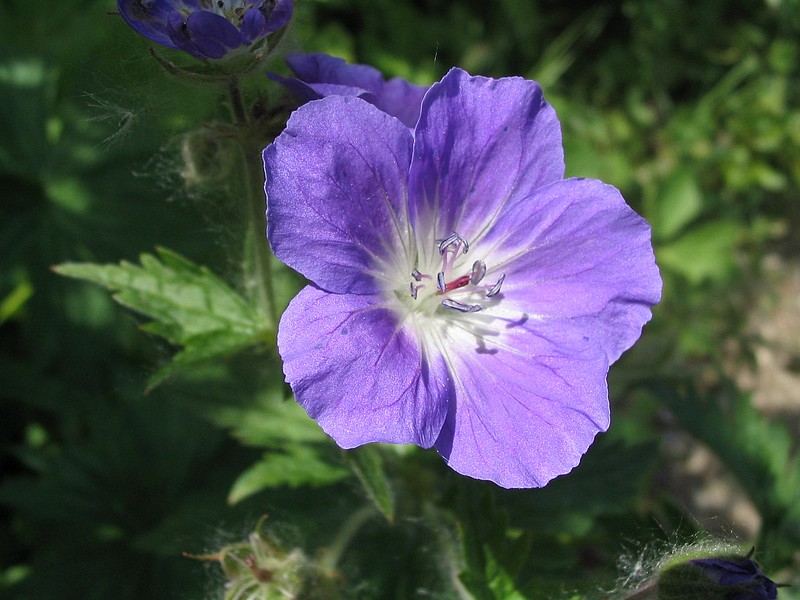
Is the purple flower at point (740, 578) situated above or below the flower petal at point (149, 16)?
below

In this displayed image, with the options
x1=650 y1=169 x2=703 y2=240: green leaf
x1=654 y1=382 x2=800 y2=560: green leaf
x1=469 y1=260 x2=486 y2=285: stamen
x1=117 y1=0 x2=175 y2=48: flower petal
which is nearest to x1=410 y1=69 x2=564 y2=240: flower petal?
x1=469 y1=260 x2=486 y2=285: stamen

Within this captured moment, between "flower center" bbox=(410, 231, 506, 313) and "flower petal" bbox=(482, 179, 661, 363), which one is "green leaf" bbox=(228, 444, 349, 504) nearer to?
"flower center" bbox=(410, 231, 506, 313)

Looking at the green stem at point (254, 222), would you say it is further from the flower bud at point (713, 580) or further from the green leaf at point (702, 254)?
the green leaf at point (702, 254)

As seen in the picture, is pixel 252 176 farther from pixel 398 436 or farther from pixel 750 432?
pixel 750 432

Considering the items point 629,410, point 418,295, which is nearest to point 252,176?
point 418,295

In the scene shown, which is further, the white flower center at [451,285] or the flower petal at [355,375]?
the white flower center at [451,285]

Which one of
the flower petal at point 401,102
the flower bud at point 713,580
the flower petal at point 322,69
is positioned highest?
the flower petal at point 322,69

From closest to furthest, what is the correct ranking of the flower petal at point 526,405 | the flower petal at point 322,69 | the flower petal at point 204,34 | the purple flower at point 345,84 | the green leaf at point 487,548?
the flower petal at point 204,34, the flower petal at point 526,405, the purple flower at point 345,84, the flower petal at point 322,69, the green leaf at point 487,548

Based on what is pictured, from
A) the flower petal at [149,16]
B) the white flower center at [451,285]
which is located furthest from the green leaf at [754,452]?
the flower petal at [149,16]
